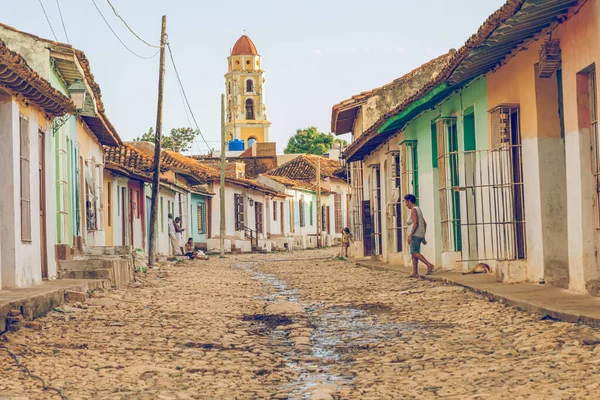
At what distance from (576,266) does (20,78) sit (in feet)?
21.7

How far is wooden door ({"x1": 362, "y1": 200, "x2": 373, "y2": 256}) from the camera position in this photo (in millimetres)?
27078

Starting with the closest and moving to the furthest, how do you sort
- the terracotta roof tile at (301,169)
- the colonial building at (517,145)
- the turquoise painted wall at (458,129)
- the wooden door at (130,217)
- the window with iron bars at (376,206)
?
the colonial building at (517,145) → the turquoise painted wall at (458,129) → the window with iron bars at (376,206) → the wooden door at (130,217) → the terracotta roof tile at (301,169)

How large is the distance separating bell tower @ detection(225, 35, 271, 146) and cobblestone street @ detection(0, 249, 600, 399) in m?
61.3

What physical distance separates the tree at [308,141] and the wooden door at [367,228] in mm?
54737

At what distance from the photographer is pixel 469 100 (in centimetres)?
1514

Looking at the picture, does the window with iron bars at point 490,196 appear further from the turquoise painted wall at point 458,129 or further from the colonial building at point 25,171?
the colonial building at point 25,171

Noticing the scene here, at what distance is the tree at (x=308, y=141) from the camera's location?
8262cm

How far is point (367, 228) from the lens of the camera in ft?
90.1

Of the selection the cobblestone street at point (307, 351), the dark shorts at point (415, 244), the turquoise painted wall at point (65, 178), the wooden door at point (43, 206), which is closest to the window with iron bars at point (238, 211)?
the turquoise painted wall at point (65, 178)

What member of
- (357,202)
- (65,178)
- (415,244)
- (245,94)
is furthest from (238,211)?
(245,94)

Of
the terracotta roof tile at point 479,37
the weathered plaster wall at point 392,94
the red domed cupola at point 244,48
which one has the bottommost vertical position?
the terracotta roof tile at point 479,37

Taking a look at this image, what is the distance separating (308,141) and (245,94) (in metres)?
10.8

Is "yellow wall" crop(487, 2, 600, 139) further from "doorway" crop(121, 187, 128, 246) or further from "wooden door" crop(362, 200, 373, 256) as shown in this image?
"doorway" crop(121, 187, 128, 246)

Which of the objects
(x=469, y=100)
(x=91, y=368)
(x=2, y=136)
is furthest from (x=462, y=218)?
(x=91, y=368)
